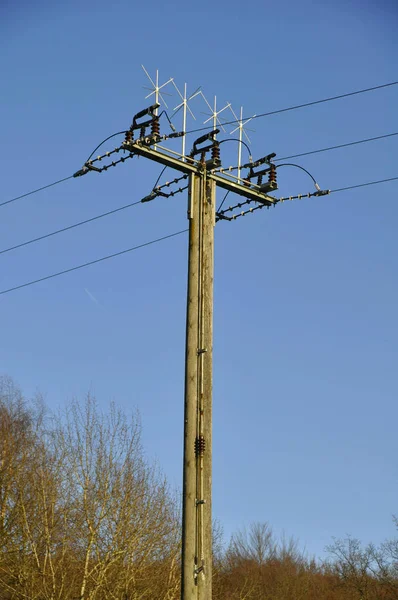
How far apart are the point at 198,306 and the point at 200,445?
191cm

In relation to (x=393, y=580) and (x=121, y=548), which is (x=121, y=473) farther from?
(x=393, y=580)

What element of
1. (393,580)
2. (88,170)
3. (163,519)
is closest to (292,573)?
(393,580)

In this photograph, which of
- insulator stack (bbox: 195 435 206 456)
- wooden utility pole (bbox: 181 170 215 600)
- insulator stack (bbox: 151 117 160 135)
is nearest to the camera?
wooden utility pole (bbox: 181 170 215 600)

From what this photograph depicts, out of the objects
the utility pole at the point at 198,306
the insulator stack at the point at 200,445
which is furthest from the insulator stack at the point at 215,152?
the insulator stack at the point at 200,445

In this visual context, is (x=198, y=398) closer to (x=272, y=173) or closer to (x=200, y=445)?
(x=200, y=445)

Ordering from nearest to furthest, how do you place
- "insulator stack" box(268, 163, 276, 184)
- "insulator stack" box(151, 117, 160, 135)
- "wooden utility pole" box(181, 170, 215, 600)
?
"wooden utility pole" box(181, 170, 215, 600) < "insulator stack" box(151, 117, 160, 135) < "insulator stack" box(268, 163, 276, 184)

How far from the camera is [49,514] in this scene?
27203mm

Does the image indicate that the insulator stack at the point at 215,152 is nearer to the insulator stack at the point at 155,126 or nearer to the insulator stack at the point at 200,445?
the insulator stack at the point at 155,126

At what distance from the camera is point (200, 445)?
11.3 meters

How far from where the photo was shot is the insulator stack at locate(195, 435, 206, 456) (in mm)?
11297

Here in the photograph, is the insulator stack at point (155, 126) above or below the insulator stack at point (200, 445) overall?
above

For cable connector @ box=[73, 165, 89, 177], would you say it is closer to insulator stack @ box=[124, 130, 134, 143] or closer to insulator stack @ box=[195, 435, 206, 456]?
insulator stack @ box=[124, 130, 134, 143]

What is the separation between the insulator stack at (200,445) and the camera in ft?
37.1

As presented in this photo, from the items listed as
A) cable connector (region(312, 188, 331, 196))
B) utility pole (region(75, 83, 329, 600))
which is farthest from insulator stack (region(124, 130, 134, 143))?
cable connector (region(312, 188, 331, 196))
